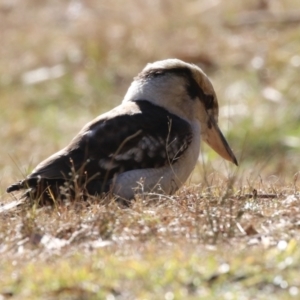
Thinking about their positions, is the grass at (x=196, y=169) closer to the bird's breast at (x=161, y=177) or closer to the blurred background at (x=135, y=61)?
the blurred background at (x=135, y=61)

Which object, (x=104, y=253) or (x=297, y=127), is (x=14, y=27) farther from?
(x=104, y=253)

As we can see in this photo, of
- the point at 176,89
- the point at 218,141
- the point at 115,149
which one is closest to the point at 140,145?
the point at 115,149

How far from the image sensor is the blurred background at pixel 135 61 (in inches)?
493

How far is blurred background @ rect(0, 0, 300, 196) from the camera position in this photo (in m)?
12.5

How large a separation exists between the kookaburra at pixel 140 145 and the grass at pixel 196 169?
27 cm

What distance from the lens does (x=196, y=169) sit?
10805 mm

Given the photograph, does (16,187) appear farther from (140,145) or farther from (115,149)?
(140,145)

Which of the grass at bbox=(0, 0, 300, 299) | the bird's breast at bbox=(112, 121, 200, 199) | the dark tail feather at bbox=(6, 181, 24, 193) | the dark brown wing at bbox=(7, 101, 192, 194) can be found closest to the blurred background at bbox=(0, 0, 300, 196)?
the grass at bbox=(0, 0, 300, 299)

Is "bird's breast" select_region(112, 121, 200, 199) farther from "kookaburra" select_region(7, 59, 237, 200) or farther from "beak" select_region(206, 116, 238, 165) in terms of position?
"beak" select_region(206, 116, 238, 165)

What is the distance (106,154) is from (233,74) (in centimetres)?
796

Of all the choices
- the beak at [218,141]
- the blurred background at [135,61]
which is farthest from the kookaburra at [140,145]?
the blurred background at [135,61]

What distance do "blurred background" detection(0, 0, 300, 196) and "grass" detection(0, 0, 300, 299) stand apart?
1.2 inches

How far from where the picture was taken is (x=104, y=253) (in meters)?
5.08

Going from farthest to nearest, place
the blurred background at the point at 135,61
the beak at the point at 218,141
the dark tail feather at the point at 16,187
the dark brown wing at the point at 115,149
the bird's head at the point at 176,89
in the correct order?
the blurred background at the point at 135,61
the beak at the point at 218,141
the bird's head at the point at 176,89
the dark brown wing at the point at 115,149
the dark tail feather at the point at 16,187
